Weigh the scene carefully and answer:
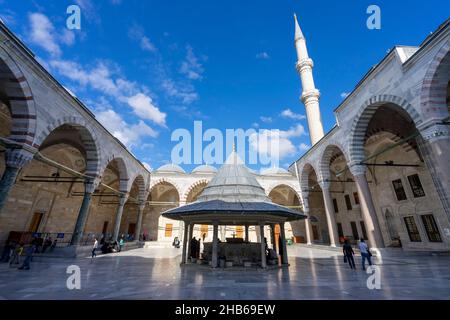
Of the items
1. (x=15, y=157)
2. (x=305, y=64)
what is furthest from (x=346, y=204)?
(x=15, y=157)

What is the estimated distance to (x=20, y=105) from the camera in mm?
7855

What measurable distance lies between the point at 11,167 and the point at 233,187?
8.26 metres

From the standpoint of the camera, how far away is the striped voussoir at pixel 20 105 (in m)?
7.46

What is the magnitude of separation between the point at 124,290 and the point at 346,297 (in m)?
4.59

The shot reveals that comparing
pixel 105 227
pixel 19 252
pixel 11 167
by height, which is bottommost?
pixel 19 252

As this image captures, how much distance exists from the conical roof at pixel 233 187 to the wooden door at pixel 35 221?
13.2 meters

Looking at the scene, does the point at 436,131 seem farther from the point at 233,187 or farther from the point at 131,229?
the point at 131,229

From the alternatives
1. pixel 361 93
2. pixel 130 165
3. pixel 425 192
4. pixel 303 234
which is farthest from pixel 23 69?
pixel 303 234

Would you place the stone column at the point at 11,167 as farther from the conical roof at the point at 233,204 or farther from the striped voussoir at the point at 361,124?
the striped voussoir at the point at 361,124

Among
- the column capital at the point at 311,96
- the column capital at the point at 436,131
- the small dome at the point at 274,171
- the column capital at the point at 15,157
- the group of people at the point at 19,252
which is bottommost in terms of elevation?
the group of people at the point at 19,252

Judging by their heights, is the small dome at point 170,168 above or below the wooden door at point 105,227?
above

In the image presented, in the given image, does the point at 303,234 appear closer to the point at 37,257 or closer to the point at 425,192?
the point at 425,192

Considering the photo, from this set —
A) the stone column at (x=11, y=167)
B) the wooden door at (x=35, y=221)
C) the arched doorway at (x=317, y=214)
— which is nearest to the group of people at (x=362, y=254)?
the stone column at (x=11, y=167)
